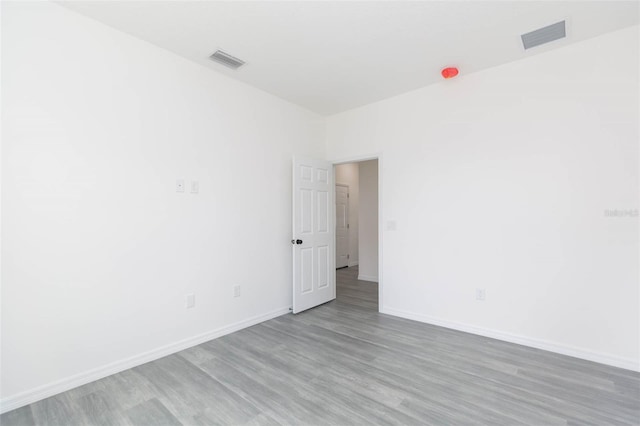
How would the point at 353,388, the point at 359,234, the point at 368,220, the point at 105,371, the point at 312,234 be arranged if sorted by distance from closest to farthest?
the point at 353,388 → the point at 105,371 → the point at 312,234 → the point at 368,220 → the point at 359,234

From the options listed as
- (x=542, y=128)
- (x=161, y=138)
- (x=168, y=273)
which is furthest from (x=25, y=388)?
(x=542, y=128)

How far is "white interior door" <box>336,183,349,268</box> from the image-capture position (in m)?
7.14

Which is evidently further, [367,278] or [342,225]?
[342,225]

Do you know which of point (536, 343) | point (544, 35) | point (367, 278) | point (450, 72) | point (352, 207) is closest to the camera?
point (544, 35)

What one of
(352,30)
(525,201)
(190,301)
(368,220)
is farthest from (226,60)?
(368,220)

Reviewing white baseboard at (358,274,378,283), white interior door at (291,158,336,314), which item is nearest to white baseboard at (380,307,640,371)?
white interior door at (291,158,336,314)

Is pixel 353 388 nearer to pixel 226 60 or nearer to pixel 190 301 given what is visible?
pixel 190 301

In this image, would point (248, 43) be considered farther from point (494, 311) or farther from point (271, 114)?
point (494, 311)

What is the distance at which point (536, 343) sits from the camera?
2805 millimetres

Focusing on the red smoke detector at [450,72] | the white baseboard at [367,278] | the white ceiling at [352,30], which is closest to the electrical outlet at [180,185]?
the white ceiling at [352,30]

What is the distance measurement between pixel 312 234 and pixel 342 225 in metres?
3.24

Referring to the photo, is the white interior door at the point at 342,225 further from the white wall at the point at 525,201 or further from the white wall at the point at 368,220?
the white wall at the point at 525,201

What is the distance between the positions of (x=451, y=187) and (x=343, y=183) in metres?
4.07

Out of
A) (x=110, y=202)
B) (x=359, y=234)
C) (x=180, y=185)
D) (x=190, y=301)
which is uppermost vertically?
(x=180, y=185)
